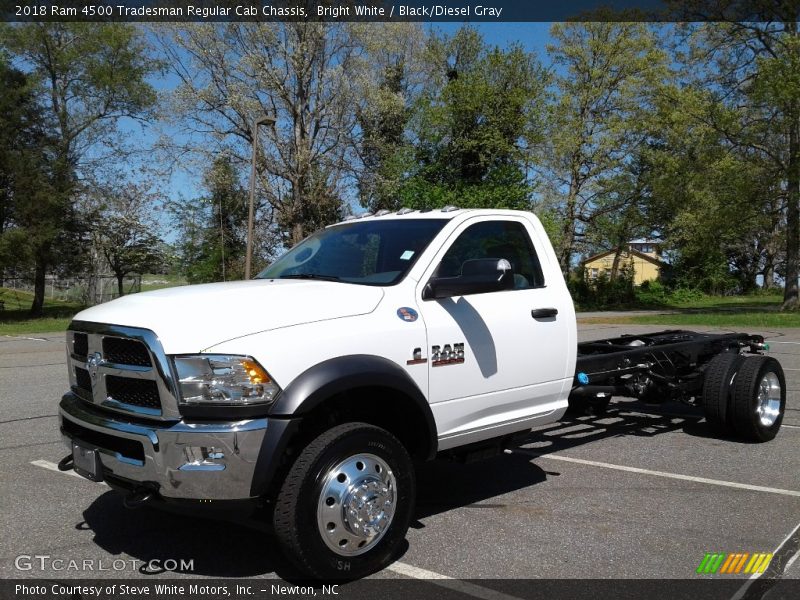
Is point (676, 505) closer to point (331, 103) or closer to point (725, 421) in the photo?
point (725, 421)

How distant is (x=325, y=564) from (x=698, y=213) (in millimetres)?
32064

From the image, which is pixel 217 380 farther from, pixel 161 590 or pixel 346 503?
pixel 161 590

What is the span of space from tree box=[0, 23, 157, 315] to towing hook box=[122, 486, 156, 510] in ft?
105

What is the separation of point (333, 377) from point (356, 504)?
0.67m

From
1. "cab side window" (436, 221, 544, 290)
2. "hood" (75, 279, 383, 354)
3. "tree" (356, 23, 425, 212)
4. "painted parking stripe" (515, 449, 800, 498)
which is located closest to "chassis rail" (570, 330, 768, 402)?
"painted parking stripe" (515, 449, 800, 498)

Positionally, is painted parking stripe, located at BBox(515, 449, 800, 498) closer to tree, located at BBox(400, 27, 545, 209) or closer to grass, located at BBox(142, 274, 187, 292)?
tree, located at BBox(400, 27, 545, 209)

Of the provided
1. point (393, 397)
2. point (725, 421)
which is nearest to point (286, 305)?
point (393, 397)

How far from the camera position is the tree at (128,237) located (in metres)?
38.1

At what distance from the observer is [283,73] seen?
3319cm

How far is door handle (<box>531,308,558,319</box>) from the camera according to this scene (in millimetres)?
4926

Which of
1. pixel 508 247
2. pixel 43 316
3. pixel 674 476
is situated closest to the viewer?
pixel 508 247

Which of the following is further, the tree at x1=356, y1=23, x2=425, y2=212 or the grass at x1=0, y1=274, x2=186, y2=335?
the tree at x1=356, y1=23, x2=425, y2=212

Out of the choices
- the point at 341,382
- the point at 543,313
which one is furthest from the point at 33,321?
the point at 341,382

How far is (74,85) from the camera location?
3500cm
